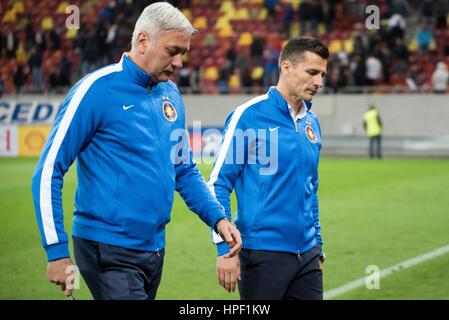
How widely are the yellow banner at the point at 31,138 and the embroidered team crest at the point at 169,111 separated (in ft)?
73.0

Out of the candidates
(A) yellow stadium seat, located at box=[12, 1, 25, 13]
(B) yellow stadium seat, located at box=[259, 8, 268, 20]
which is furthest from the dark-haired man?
(A) yellow stadium seat, located at box=[12, 1, 25, 13]

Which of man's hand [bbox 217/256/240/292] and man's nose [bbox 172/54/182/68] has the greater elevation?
man's nose [bbox 172/54/182/68]

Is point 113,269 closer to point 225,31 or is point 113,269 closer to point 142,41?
point 142,41

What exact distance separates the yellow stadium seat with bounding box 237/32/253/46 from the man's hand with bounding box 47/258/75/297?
2490 cm

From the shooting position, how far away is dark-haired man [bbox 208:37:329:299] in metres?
4.52

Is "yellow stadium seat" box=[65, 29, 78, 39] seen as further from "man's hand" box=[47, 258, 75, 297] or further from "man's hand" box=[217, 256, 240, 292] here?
"man's hand" box=[47, 258, 75, 297]

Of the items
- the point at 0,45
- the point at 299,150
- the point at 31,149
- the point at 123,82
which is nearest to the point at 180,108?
the point at 123,82

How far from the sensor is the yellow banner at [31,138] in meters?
25.7

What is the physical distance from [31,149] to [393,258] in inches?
707

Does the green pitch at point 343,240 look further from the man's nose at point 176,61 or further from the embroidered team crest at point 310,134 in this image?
the man's nose at point 176,61

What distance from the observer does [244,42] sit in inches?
1112

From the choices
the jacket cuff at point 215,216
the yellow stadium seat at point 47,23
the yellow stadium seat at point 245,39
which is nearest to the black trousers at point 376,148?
the yellow stadium seat at point 245,39

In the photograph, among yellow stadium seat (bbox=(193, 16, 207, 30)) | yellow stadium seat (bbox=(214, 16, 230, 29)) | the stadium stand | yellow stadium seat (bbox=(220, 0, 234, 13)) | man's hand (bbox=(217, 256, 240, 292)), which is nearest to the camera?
man's hand (bbox=(217, 256, 240, 292))
